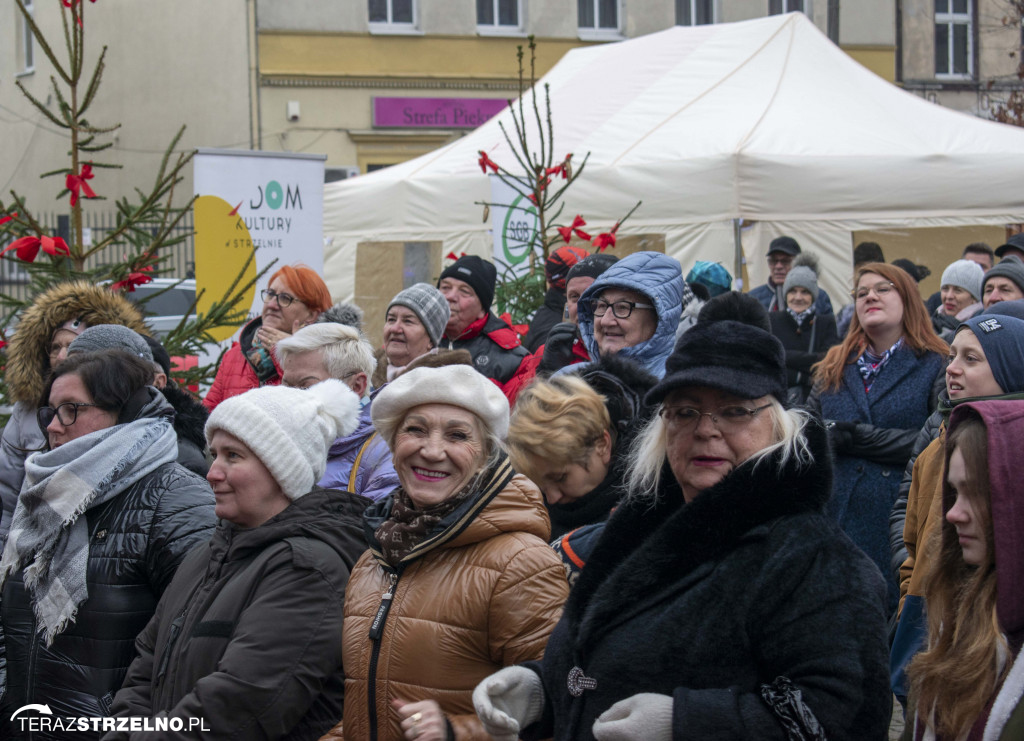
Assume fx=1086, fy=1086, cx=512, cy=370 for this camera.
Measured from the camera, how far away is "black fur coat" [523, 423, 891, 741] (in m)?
2.03

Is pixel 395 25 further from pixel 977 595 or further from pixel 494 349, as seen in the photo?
pixel 977 595

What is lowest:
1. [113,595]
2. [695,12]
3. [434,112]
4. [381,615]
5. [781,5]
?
[113,595]

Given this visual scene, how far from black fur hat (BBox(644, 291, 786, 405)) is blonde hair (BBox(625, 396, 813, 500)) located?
0.19ft

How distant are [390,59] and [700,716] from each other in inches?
815

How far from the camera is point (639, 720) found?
2068mm

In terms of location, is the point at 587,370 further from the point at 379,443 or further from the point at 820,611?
the point at 820,611

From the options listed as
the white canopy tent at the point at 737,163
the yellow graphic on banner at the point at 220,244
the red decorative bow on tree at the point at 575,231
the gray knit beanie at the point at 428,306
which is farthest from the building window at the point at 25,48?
the gray knit beanie at the point at 428,306

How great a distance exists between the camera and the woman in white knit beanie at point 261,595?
279 cm

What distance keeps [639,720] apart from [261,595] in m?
1.22

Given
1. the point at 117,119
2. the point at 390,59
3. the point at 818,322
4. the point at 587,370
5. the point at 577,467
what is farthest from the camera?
the point at 117,119

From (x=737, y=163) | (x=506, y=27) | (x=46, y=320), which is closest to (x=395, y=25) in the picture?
(x=506, y=27)

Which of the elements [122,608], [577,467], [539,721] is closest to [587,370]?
[577,467]

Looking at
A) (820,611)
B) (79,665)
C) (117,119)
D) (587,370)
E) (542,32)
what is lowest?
(79,665)

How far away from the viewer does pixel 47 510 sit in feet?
11.6
